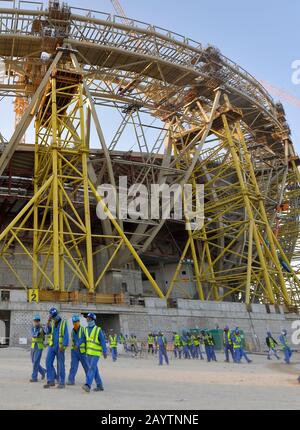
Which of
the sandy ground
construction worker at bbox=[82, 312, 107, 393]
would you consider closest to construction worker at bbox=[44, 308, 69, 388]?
the sandy ground

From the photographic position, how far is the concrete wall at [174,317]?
1775cm

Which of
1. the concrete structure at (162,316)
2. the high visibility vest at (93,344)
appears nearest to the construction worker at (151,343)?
the concrete structure at (162,316)

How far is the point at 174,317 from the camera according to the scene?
71.8 feet

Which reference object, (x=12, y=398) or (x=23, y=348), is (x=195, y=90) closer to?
(x=23, y=348)

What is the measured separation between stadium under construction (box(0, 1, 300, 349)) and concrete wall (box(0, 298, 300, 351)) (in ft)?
0.21

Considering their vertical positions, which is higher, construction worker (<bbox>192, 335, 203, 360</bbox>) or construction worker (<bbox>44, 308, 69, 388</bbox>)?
construction worker (<bbox>44, 308, 69, 388</bbox>)

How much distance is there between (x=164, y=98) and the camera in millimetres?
31078

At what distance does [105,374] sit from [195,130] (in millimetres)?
24583

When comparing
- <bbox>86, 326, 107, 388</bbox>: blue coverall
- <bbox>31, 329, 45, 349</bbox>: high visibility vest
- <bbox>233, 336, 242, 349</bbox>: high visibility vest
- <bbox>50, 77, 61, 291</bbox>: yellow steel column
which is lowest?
<bbox>233, 336, 242, 349</bbox>: high visibility vest

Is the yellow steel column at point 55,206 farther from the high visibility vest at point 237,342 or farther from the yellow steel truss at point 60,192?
the high visibility vest at point 237,342

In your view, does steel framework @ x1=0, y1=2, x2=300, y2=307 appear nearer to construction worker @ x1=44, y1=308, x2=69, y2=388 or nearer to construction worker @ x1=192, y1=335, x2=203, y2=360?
construction worker @ x1=192, y1=335, x2=203, y2=360

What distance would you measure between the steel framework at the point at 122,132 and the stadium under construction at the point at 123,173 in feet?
0.36

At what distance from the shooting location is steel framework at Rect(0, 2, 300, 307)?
2333cm

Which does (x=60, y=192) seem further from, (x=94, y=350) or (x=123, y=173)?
(x=94, y=350)
